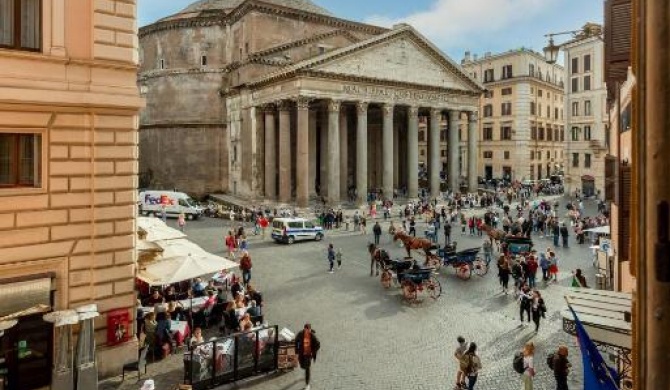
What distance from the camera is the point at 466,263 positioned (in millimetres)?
19125

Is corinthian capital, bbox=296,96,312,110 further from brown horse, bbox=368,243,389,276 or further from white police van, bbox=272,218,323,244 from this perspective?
brown horse, bbox=368,243,389,276

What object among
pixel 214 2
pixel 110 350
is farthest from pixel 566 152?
pixel 110 350

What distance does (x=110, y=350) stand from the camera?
33.8 ft

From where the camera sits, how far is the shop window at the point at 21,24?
904 centimetres

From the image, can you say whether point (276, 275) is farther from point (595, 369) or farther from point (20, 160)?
point (595, 369)

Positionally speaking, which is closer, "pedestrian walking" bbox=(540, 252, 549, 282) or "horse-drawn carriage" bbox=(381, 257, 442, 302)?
"horse-drawn carriage" bbox=(381, 257, 442, 302)

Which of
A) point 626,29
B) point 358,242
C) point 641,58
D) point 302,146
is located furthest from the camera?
point 302,146

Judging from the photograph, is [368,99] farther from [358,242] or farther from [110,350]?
[110,350]

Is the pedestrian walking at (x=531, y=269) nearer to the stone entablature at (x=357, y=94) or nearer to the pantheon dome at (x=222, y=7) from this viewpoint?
the stone entablature at (x=357, y=94)

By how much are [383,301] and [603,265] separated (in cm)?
838

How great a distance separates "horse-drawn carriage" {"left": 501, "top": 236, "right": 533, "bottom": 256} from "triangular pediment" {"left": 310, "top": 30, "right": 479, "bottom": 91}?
18327mm

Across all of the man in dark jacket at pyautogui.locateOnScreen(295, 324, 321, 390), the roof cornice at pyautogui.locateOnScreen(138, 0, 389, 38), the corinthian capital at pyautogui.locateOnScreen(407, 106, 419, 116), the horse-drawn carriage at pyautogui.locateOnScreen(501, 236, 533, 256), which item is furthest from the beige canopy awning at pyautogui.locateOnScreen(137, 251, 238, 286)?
the roof cornice at pyautogui.locateOnScreen(138, 0, 389, 38)

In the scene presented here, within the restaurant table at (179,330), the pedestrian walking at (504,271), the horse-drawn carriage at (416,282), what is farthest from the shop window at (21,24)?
the pedestrian walking at (504,271)

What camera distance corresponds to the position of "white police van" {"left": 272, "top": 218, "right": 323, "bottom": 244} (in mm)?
26277
